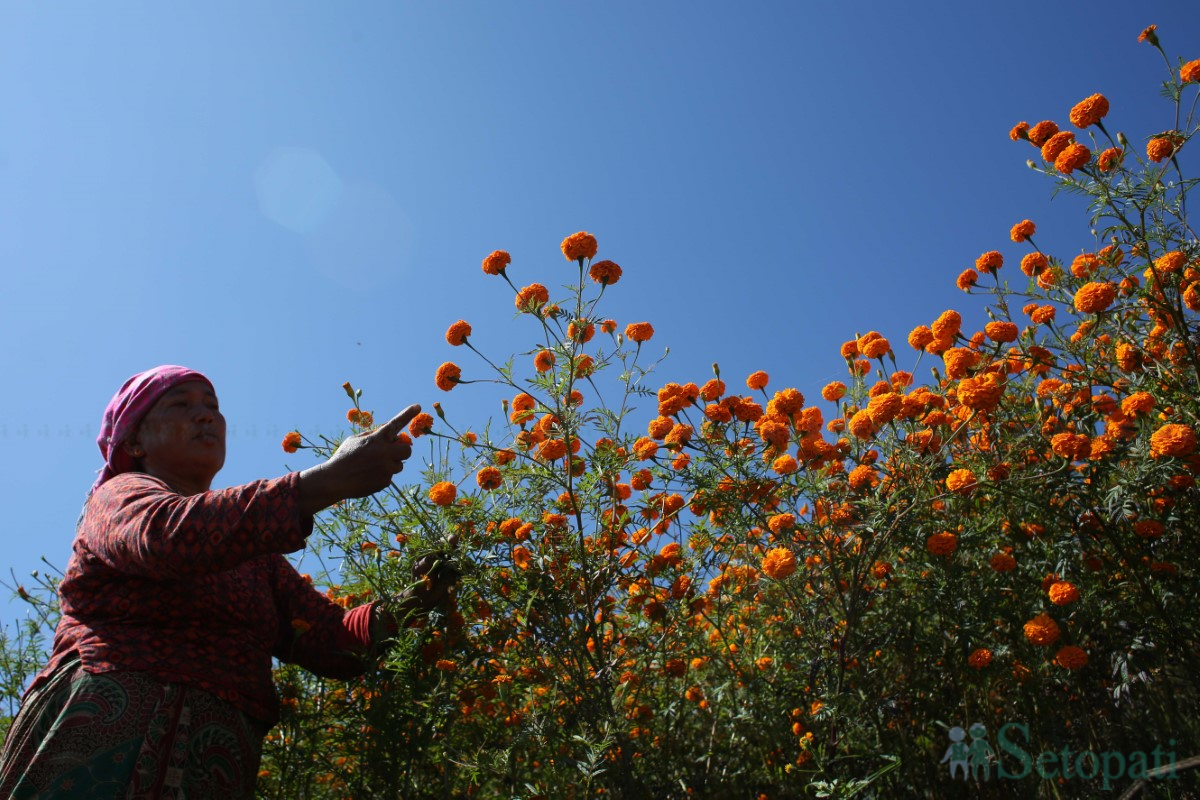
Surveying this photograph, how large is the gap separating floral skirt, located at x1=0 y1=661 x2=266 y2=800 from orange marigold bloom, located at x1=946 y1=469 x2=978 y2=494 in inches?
78.5

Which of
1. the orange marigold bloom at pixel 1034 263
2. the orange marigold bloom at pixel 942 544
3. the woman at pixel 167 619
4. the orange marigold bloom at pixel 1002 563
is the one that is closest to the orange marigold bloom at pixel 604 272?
the woman at pixel 167 619

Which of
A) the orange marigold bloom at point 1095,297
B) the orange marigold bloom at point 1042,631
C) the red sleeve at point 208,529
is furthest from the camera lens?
the orange marigold bloom at point 1095,297

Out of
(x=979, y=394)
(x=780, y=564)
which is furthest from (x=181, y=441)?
(x=979, y=394)

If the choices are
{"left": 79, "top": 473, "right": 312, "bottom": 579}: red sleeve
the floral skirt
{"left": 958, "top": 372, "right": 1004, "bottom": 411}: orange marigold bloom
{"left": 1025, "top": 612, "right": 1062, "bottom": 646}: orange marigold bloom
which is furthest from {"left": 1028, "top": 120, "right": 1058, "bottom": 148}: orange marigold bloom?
the floral skirt

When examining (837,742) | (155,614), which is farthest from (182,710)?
(837,742)

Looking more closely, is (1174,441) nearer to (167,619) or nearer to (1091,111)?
(1091,111)

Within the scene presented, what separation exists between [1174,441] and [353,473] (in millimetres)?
2162

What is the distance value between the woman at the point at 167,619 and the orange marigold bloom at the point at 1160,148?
2509 millimetres

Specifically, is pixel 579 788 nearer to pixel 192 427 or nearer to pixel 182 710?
pixel 182 710

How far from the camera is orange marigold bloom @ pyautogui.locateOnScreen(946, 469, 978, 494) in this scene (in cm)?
224

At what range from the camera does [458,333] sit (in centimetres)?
272

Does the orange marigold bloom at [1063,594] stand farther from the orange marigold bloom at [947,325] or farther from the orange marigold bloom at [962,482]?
the orange marigold bloom at [947,325]

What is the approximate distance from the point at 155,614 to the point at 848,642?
181 cm

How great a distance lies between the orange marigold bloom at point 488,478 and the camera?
2582 millimetres
